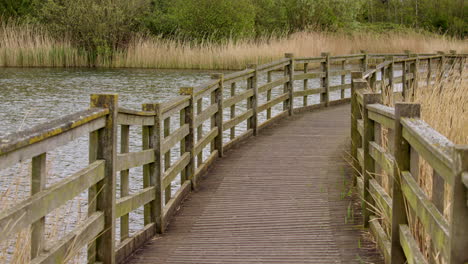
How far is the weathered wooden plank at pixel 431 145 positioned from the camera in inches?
133

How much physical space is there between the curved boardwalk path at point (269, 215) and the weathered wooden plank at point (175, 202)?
69 mm

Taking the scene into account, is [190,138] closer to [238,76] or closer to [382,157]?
[238,76]

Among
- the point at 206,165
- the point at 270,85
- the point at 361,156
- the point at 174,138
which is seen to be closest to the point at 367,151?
the point at 361,156

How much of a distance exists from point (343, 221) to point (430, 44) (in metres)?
29.1

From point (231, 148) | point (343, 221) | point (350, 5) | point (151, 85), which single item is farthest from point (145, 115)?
point (350, 5)

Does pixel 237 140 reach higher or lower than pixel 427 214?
lower

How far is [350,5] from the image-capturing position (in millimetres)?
44250

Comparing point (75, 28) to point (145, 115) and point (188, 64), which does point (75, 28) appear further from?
point (145, 115)

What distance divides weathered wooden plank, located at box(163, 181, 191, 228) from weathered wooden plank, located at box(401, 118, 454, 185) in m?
3.07

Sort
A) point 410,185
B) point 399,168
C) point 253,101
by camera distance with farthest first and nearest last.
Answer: point 253,101 < point 399,168 < point 410,185

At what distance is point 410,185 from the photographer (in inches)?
172

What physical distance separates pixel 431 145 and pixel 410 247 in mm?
890

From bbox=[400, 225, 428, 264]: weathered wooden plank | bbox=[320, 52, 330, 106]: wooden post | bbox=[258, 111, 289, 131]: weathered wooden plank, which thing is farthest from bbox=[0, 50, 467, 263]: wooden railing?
bbox=[320, 52, 330, 106]: wooden post

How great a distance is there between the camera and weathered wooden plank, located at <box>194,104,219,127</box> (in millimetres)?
8845
